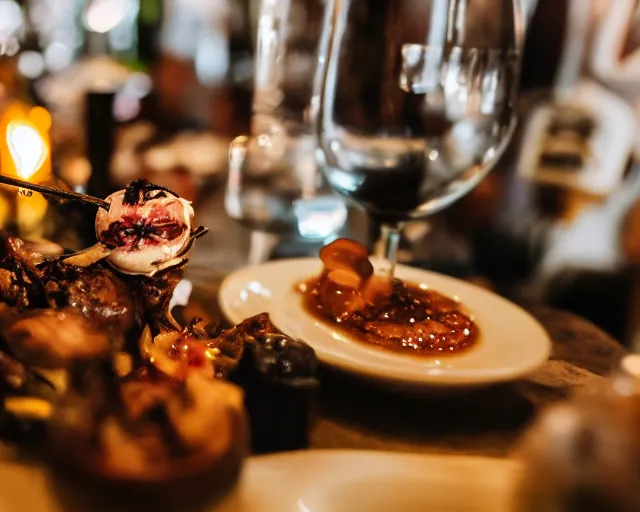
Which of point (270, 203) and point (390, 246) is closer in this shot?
point (390, 246)

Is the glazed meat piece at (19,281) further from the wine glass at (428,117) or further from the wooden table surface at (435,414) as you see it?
the wine glass at (428,117)

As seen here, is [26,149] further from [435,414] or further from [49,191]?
[435,414]

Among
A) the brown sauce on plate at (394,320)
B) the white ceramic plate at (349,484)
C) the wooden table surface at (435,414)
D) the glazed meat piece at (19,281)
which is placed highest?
the glazed meat piece at (19,281)

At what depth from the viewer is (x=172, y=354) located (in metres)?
0.33

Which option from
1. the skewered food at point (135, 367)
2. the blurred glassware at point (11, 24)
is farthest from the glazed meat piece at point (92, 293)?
the blurred glassware at point (11, 24)

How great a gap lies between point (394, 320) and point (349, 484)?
16 centimetres

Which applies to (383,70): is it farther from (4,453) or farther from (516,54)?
(4,453)

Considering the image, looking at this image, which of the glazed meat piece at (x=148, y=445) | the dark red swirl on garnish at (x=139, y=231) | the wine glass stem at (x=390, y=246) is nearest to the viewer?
the glazed meat piece at (x=148, y=445)

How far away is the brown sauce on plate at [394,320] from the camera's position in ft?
1.35

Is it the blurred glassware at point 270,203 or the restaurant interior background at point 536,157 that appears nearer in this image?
the blurred glassware at point 270,203

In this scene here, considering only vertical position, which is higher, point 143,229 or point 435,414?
point 143,229

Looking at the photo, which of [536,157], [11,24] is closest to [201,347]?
[536,157]

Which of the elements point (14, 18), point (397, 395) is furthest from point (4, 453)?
point (14, 18)

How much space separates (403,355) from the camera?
0.39 m
